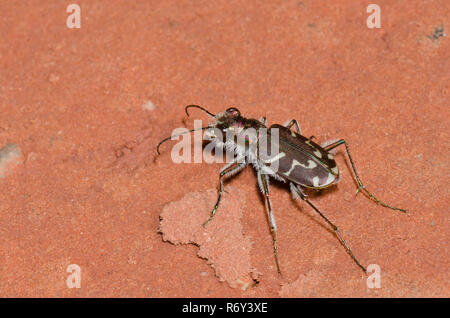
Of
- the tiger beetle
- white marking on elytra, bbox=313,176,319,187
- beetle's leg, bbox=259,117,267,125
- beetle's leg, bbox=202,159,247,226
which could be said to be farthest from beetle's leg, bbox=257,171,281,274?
beetle's leg, bbox=259,117,267,125

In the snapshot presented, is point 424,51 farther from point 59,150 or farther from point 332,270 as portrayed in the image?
point 59,150

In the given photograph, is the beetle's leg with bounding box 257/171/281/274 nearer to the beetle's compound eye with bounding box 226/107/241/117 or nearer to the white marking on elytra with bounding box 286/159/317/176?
the white marking on elytra with bounding box 286/159/317/176

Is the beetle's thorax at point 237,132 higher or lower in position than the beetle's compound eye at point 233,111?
lower

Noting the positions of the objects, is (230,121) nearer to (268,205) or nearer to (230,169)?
(230,169)

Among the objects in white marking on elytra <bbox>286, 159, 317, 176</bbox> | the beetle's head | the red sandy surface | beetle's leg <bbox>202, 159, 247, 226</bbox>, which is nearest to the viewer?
the red sandy surface

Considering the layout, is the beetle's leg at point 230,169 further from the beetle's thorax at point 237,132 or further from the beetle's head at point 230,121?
the beetle's head at point 230,121

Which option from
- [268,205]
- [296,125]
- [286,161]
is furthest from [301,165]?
[296,125]

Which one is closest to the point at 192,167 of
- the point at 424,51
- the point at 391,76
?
the point at 391,76

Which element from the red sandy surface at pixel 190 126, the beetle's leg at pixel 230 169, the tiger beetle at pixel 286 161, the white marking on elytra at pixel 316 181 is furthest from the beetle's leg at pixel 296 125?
the white marking on elytra at pixel 316 181
